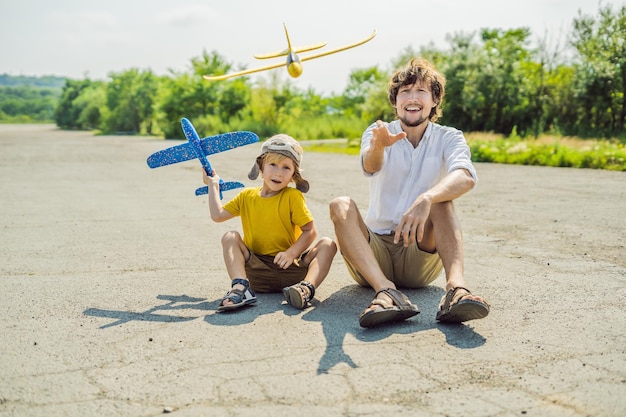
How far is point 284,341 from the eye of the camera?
11.1 ft

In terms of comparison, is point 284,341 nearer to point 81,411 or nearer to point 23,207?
point 81,411

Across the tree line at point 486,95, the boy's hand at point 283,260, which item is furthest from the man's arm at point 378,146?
the tree line at point 486,95

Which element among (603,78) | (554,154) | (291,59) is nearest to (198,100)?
(603,78)

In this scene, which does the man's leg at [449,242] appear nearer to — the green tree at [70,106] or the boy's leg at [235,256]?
the boy's leg at [235,256]

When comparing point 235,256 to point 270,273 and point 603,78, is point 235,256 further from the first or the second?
point 603,78

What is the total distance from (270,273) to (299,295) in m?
0.46

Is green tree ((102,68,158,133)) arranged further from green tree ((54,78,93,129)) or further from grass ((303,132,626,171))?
grass ((303,132,626,171))

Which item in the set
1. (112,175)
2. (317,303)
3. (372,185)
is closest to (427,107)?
(372,185)

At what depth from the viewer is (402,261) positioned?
4.25m

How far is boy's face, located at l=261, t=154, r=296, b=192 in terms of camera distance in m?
4.22

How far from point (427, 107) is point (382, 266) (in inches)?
41.4

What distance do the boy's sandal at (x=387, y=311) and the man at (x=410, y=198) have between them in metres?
0.01

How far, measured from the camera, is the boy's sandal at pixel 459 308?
341 cm

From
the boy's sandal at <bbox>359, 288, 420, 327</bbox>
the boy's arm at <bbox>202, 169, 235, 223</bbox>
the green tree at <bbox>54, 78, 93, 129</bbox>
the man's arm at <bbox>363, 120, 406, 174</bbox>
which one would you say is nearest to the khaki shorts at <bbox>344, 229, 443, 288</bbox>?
the man's arm at <bbox>363, 120, 406, 174</bbox>
